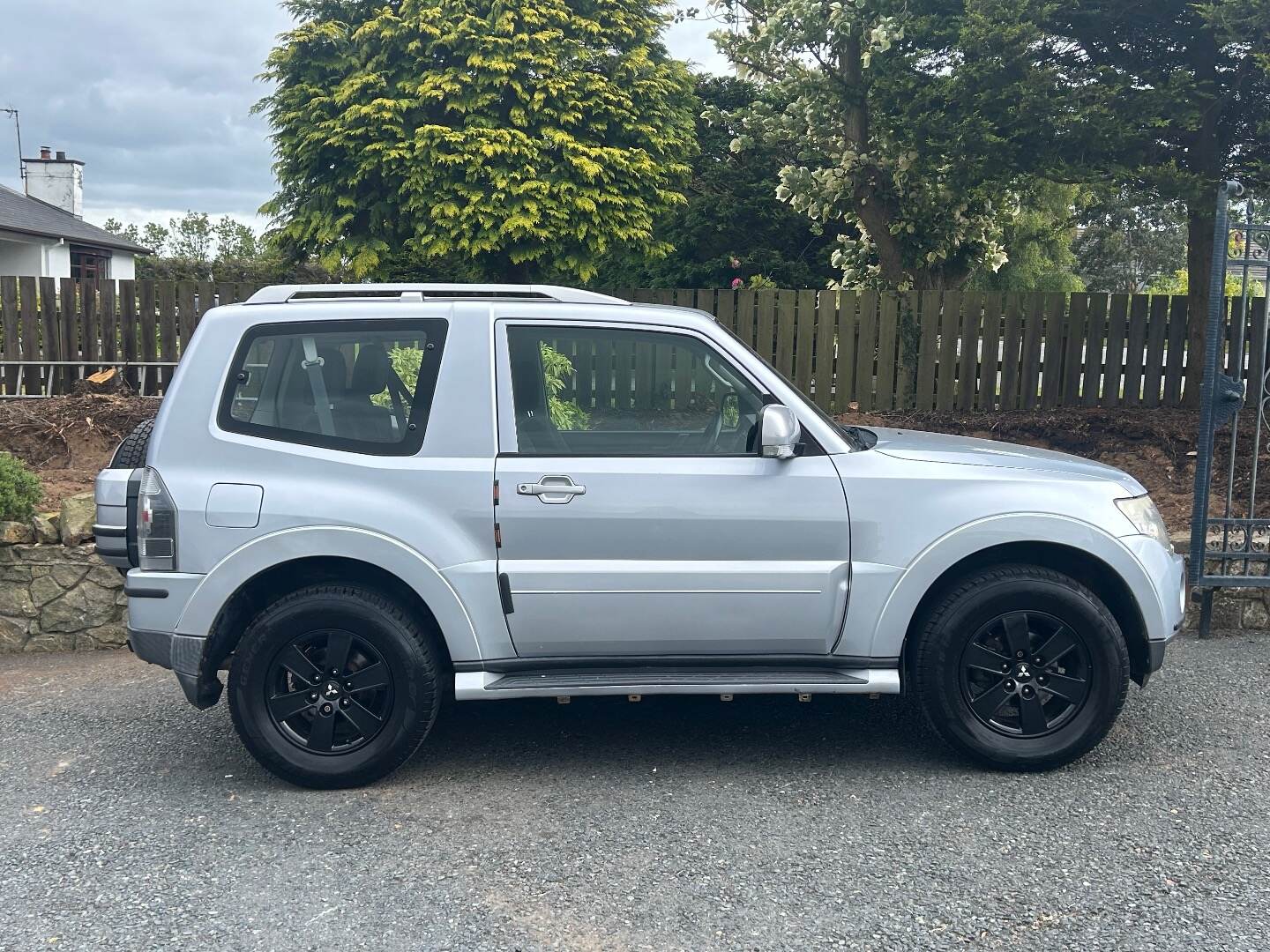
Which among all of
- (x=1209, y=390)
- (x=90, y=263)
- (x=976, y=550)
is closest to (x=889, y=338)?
(x=1209, y=390)

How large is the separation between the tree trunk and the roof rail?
7781 millimetres

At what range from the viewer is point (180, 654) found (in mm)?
4242

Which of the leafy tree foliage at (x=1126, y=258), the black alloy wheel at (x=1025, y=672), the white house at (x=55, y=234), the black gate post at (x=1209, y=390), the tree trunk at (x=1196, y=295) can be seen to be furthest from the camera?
the leafy tree foliage at (x=1126, y=258)

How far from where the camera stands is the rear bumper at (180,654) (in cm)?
424

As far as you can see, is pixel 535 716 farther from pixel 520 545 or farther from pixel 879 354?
pixel 879 354

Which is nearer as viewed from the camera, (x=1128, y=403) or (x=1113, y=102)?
(x=1113, y=102)

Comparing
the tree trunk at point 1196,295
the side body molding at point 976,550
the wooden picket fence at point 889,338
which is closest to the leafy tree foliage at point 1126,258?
the tree trunk at point 1196,295

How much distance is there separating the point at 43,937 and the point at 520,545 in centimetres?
196

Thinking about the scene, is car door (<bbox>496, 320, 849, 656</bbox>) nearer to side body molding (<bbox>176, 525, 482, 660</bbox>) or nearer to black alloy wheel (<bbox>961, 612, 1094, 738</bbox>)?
side body molding (<bbox>176, 525, 482, 660</bbox>)

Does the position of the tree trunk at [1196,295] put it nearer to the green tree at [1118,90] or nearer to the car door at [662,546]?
the green tree at [1118,90]

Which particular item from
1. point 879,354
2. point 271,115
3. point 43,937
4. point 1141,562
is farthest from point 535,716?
point 271,115

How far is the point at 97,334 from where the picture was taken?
1188cm

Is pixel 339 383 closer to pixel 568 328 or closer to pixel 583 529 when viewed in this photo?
pixel 568 328

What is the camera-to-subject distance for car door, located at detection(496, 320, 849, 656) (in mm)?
4234
